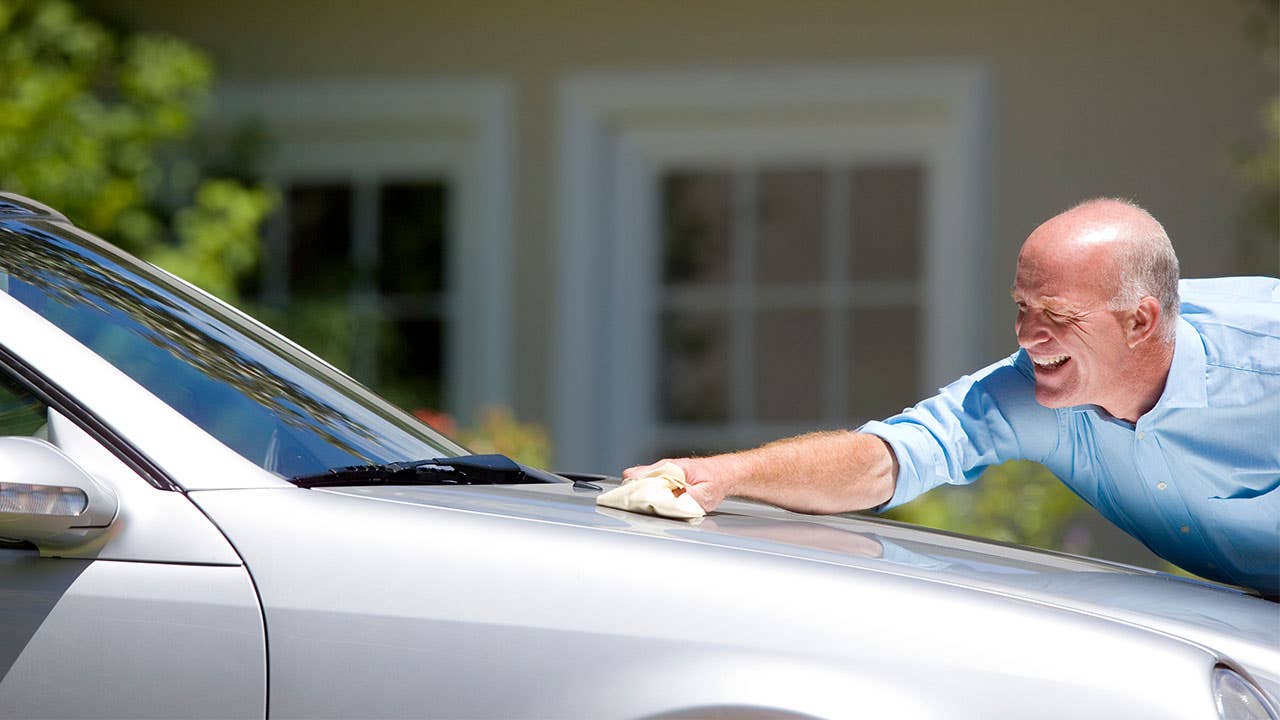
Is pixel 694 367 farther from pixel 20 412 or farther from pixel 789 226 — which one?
pixel 20 412

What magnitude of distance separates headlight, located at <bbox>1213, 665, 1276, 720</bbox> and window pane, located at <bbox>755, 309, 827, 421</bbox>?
5.29m

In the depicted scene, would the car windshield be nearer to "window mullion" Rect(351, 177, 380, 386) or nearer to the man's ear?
the man's ear

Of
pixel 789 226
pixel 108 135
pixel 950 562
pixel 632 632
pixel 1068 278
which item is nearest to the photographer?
pixel 632 632

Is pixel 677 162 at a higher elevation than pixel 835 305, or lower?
higher

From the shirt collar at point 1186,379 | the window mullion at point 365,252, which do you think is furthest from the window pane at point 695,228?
the shirt collar at point 1186,379

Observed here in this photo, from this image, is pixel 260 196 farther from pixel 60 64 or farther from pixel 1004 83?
pixel 1004 83

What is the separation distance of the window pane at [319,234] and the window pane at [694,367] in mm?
1621

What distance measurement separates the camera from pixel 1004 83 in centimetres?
688

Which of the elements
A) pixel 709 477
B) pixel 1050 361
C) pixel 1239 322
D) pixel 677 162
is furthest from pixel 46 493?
pixel 677 162

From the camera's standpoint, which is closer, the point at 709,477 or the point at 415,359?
the point at 709,477

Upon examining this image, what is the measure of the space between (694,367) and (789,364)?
462 mm

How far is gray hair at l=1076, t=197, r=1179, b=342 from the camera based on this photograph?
2863 millimetres

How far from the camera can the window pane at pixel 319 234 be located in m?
7.57

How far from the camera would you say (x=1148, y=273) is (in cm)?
288
